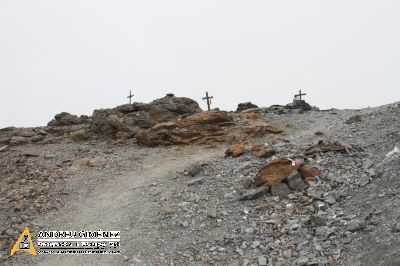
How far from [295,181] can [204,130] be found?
362 inches

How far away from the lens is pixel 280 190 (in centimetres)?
1188

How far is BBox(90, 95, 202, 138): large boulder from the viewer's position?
22375 mm

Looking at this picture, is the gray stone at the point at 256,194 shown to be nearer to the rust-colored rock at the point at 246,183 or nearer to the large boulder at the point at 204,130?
the rust-colored rock at the point at 246,183

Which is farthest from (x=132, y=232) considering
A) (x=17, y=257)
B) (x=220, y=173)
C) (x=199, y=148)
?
(x=199, y=148)

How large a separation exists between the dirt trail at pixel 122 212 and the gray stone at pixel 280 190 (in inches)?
146

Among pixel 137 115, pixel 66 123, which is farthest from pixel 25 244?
pixel 66 123

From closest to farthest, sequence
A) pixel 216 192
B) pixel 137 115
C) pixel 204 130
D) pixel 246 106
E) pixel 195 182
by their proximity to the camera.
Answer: pixel 216 192, pixel 195 182, pixel 204 130, pixel 137 115, pixel 246 106

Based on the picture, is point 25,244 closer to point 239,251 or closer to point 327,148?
point 239,251

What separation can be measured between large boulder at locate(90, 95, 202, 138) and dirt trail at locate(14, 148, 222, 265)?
4943mm

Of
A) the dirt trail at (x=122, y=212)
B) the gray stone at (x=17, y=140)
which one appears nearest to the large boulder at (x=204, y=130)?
the dirt trail at (x=122, y=212)

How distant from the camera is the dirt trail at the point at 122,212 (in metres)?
10.6

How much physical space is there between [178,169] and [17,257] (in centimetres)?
678

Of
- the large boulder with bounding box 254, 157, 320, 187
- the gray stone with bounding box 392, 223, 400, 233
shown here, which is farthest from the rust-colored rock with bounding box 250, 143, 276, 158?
the gray stone with bounding box 392, 223, 400, 233

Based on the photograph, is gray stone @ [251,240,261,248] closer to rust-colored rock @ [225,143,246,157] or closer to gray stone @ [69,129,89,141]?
rust-colored rock @ [225,143,246,157]
